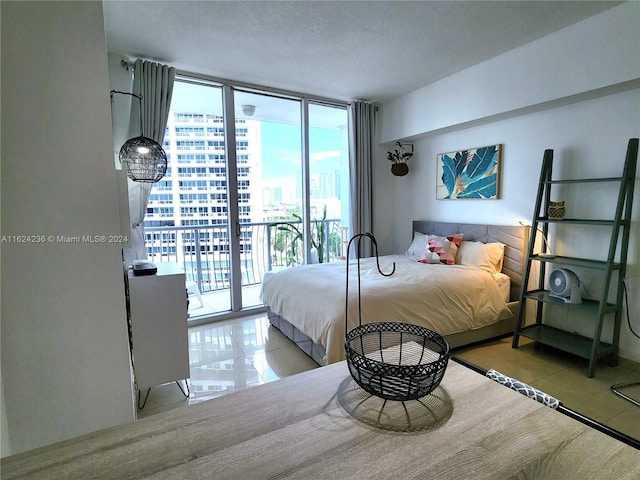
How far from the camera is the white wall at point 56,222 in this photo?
4.76 feet

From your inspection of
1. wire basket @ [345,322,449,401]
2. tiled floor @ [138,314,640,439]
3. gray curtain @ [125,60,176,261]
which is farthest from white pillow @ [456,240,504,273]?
gray curtain @ [125,60,176,261]

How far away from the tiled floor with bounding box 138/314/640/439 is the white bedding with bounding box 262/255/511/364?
0.31 m

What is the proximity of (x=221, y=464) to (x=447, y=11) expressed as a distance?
9.82 ft

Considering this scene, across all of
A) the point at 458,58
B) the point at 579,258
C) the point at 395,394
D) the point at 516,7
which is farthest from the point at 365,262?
the point at 395,394

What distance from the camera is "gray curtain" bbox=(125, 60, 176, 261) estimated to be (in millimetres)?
3152

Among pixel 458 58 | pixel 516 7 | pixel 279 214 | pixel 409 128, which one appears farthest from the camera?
pixel 279 214

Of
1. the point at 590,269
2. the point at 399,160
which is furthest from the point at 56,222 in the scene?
the point at 399,160

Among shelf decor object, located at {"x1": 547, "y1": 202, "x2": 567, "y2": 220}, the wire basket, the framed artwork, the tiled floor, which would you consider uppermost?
the framed artwork

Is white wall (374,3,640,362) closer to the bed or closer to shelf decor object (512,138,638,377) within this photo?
shelf decor object (512,138,638,377)

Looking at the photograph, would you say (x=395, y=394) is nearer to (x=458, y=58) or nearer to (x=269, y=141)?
(x=458, y=58)

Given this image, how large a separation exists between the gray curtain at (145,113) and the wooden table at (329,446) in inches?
108

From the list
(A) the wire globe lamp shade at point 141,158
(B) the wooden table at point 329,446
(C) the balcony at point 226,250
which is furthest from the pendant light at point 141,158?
(B) the wooden table at point 329,446

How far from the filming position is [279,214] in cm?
483

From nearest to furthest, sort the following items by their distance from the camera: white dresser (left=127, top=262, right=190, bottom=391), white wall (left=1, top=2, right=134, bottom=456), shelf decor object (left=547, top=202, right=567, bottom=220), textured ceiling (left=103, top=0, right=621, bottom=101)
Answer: white wall (left=1, top=2, right=134, bottom=456), white dresser (left=127, top=262, right=190, bottom=391), textured ceiling (left=103, top=0, right=621, bottom=101), shelf decor object (left=547, top=202, right=567, bottom=220)
